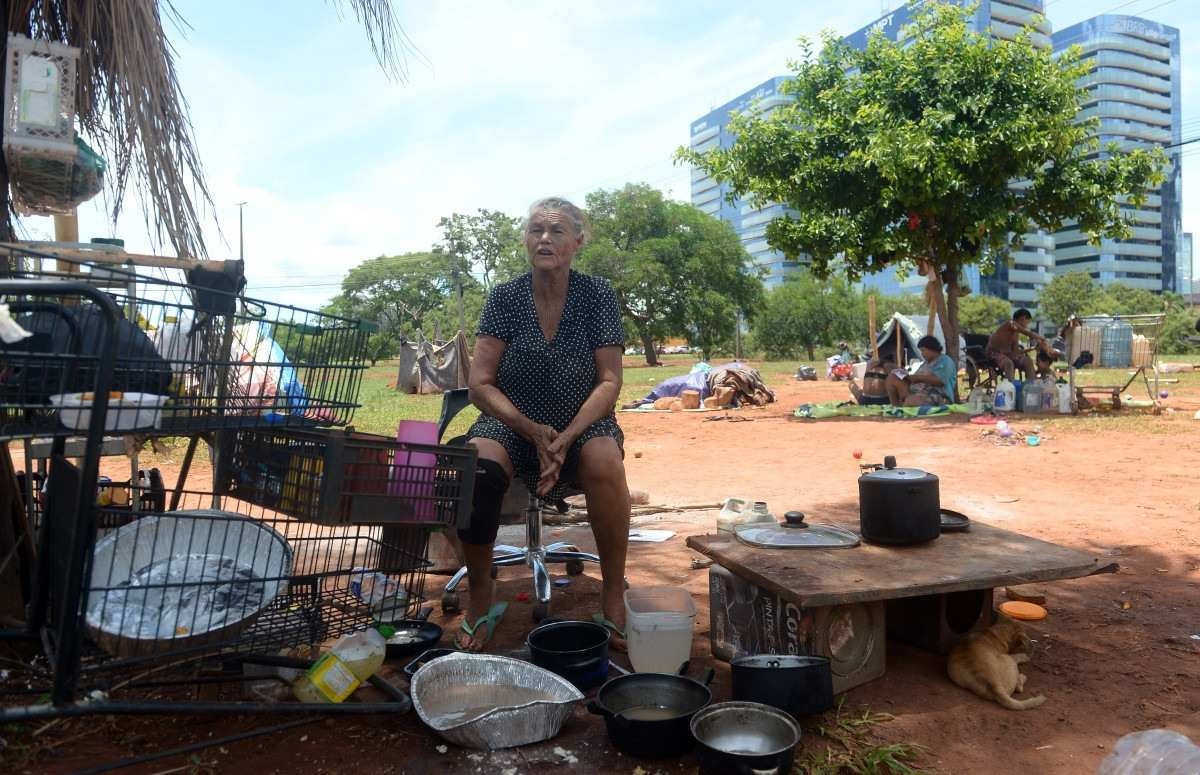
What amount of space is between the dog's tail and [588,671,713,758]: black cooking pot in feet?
2.80

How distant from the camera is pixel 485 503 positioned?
114 inches

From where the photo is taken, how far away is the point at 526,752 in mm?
2143

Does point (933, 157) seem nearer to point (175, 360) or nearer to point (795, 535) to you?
point (795, 535)

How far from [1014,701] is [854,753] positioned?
607 mm

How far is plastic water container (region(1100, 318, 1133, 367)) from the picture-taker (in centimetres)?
1066

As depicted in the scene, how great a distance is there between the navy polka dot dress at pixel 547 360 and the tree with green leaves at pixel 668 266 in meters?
32.3

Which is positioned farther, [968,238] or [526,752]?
[968,238]

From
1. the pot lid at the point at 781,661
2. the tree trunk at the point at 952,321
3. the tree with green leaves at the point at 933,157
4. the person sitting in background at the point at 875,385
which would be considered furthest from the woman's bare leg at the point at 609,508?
the tree trunk at the point at 952,321

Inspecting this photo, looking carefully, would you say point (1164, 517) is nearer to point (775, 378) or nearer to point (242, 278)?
point (242, 278)

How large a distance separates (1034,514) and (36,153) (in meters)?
5.59

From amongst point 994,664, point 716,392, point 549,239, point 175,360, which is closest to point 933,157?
point 716,392

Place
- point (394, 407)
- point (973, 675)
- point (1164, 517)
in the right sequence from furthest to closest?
point (394, 407), point (1164, 517), point (973, 675)

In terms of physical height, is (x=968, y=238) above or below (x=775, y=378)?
above

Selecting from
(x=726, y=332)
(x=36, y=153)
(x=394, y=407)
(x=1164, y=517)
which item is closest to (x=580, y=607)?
(x=36, y=153)
